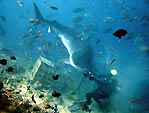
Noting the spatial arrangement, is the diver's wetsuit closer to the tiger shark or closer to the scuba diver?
the scuba diver

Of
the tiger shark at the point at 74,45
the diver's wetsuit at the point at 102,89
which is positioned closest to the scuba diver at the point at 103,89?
the diver's wetsuit at the point at 102,89

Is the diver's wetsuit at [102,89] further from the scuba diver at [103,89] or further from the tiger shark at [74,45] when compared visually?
the tiger shark at [74,45]

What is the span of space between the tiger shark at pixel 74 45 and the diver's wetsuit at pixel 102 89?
2047 mm

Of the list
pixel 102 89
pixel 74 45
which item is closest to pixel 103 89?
pixel 102 89

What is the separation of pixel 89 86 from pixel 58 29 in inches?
160

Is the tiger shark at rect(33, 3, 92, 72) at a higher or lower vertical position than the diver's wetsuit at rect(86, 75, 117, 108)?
higher

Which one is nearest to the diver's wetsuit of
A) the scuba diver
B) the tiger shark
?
the scuba diver

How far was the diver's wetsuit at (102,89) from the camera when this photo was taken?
10.7 m

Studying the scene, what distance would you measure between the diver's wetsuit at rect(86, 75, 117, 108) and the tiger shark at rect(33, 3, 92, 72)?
6.72ft

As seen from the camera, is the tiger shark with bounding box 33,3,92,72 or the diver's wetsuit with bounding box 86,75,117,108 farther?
the tiger shark with bounding box 33,3,92,72

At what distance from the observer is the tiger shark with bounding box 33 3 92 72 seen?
1333 centimetres

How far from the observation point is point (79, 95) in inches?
479

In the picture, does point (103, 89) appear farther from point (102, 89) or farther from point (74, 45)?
point (74, 45)

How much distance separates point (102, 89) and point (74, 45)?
440cm
